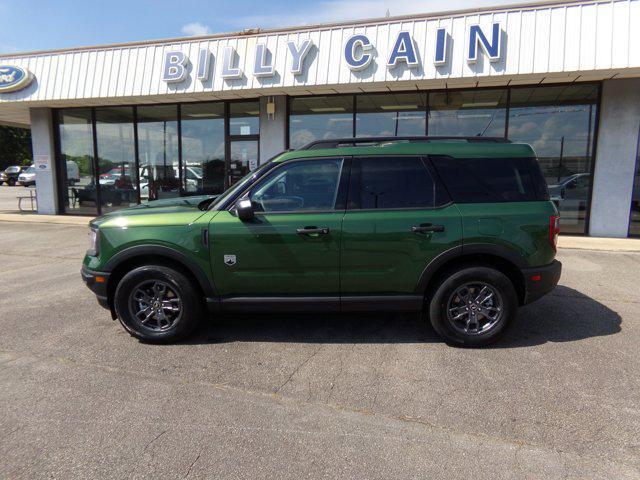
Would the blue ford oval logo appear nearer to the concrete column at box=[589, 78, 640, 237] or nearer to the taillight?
the taillight

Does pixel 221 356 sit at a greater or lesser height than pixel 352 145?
lesser

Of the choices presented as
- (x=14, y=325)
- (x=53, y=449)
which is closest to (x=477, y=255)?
(x=53, y=449)

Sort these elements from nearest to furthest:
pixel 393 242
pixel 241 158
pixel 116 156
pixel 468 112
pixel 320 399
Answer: pixel 320 399 → pixel 393 242 → pixel 468 112 → pixel 241 158 → pixel 116 156

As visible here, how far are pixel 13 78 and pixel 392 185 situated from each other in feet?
42.6

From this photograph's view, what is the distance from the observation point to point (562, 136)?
33.4 ft

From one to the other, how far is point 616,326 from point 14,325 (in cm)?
642

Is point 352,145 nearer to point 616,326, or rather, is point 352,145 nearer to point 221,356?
point 221,356

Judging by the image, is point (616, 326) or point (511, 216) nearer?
point (511, 216)

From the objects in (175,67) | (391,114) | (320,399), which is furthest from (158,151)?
(320,399)

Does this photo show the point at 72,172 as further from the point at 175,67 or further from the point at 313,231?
the point at 313,231

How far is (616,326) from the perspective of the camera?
4.62 metres

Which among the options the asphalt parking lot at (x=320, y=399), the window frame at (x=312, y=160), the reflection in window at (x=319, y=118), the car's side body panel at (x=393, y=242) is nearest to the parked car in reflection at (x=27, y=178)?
the reflection in window at (x=319, y=118)

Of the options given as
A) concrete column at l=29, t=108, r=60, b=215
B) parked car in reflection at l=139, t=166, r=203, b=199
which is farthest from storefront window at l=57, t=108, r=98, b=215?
parked car in reflection at l=139, t=166, r=203, b=199

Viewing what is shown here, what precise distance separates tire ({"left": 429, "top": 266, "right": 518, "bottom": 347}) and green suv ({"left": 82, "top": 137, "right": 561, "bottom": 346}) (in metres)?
0.01
